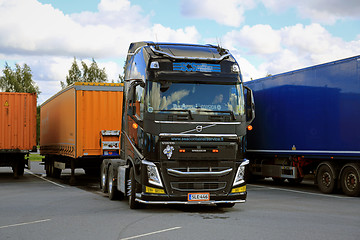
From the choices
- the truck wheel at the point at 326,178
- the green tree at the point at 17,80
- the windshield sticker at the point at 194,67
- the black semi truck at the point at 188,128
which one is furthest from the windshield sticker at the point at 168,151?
the green tree at the point at 17,80

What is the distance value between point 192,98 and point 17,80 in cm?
6536

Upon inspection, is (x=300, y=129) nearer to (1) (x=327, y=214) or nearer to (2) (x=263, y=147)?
(2) (x=263, y=147)

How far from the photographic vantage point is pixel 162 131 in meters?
11.1

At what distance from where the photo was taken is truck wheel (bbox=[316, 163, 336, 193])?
16.0 m

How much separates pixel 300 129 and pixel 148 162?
753cm

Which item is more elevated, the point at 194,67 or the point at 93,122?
the point at 194,67

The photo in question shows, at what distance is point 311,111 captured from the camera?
16.6 meters

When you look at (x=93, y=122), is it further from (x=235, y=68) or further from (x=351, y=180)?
(x=351, y=180)

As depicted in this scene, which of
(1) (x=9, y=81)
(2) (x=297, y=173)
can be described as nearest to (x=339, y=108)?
(2) (x=297, y=173)

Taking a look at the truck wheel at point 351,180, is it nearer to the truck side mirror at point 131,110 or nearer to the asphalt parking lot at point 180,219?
the asphalt parking lot at point 180,219

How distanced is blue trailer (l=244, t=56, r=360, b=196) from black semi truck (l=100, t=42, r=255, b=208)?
14.8ft

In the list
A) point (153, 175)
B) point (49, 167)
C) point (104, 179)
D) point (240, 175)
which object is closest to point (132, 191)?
point (153, 175)

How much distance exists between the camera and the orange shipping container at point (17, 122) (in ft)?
72.4

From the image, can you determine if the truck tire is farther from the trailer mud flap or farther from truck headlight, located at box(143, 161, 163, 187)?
truck headlight, located at box(143, 161, 163, 187)
